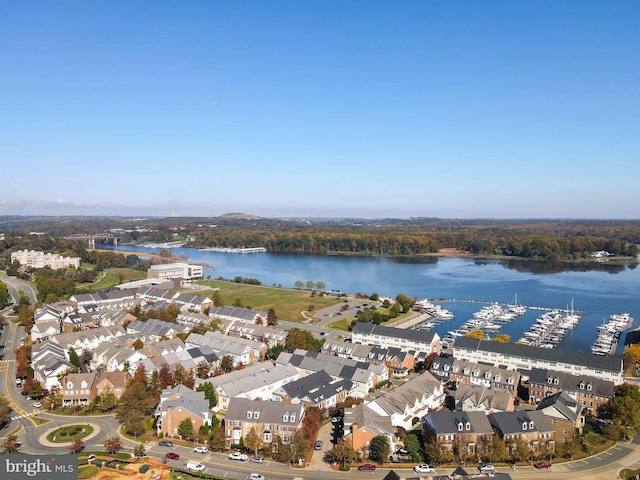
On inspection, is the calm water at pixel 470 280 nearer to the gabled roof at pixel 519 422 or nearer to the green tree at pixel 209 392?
the gabled roof at pixel 519 422

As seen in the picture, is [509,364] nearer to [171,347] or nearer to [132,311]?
[171,347]

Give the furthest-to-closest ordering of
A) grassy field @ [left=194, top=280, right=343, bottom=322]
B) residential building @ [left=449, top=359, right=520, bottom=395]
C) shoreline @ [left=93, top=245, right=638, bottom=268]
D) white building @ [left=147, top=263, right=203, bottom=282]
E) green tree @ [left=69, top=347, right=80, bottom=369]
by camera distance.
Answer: shoreline @ [left=93, top=245, right=638, bottom=268] → white building @ [left=147, top=263, right=203, bottom=282] → grassy field @ [left=194, top=280, right=343, bottom=322] → green tree @ [left=69, top=347, right=80, bottom=369] → residential building @ [left=449, top=359, right=520, bottom=395]

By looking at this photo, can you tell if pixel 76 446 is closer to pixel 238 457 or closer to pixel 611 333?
pixel 238 457

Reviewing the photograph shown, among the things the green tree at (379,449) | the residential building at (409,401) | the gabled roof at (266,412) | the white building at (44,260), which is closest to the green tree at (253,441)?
the gabled roof at (266,412)

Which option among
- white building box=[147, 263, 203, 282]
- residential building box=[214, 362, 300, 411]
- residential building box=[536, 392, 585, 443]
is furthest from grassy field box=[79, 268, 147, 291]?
residential building box=[536, 392, 585, 443]

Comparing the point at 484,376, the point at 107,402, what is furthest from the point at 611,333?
the point at 107,402

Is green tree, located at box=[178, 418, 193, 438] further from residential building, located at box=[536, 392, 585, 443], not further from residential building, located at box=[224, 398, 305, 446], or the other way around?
residential building, located at box=[536, 392, 585, 443]
